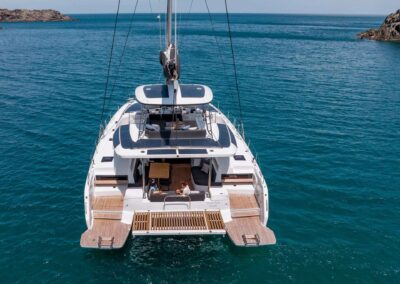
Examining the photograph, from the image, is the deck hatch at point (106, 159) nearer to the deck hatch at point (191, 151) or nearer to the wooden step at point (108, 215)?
the wooden step at point (108, 215)

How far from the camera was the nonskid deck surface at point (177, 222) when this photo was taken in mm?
15898

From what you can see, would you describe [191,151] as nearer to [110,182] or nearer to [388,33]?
[110,182]

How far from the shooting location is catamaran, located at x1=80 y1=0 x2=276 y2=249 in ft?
53.2

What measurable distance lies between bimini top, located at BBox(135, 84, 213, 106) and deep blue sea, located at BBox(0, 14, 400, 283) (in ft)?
21.3

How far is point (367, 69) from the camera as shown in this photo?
6116 cm

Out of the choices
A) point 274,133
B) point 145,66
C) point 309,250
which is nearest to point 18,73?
point 145,66

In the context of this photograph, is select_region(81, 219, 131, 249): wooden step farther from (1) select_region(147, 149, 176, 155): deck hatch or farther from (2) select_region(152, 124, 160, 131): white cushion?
(2) select_region(152, 124, 160, 131): white cushion

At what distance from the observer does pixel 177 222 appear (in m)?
16.4

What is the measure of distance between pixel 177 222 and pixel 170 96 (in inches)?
245

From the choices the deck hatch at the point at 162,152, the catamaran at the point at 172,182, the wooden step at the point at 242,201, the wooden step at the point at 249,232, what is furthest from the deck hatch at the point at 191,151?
the wooden step at the point at 249,232

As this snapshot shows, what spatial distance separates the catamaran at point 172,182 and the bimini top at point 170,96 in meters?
0.05

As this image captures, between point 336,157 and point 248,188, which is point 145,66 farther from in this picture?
point 248,188

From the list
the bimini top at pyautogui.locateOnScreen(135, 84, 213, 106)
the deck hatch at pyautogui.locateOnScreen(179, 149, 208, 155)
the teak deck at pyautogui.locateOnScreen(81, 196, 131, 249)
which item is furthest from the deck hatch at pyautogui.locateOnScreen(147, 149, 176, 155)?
the teak deck at pyautogui.locateOnScreen(81, 196, 131, 249)

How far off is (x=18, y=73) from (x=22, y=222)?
40821 millimetres
